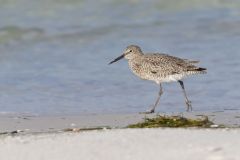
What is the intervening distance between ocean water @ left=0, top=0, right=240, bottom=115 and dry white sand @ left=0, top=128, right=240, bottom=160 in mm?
2399

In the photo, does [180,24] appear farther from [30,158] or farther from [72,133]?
[30,158]

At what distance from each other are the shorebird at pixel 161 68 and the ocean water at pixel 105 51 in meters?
0.25

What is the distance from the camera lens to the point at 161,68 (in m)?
10.9

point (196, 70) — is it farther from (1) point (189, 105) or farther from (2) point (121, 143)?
(2) point (121, 143)

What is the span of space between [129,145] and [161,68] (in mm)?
3932

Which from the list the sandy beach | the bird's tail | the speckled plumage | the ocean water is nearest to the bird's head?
the speckled plumage

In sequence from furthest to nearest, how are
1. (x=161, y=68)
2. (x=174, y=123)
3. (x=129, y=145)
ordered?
(x=161, y=68) < (x=174, y=123) < (x=129, y=145)

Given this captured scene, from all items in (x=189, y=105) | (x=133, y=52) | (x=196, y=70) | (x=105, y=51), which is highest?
(x=105, y=51)

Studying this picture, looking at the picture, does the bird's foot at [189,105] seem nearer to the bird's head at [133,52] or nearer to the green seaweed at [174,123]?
the bird's head at [133,52]

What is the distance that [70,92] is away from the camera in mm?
11250

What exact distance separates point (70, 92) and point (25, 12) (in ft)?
18.7

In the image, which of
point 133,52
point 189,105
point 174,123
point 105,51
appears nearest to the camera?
point 174,123

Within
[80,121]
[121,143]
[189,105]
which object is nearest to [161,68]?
[189,105]

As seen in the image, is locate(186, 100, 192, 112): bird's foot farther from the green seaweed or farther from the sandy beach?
the green seaweed
